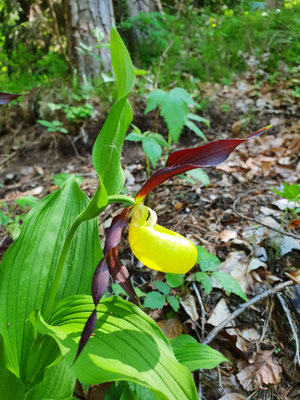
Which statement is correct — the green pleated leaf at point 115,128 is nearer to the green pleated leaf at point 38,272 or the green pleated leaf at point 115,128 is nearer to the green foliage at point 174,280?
the green pleated leaf at point 38,272

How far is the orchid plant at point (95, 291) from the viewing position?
820 mm

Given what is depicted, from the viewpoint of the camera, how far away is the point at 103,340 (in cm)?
88

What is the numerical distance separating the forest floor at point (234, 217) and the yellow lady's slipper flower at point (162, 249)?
2.12ft

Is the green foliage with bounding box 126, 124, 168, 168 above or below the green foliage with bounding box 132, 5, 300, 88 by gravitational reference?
below

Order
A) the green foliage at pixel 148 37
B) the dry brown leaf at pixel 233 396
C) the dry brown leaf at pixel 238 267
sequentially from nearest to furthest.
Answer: the dry brown leaf at pixel 233 396, the dry brown leaf at pixel 238 267, the green foliage at pixel 148 37

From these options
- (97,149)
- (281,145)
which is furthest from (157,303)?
(281,145)

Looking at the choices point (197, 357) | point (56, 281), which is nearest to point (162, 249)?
point (56, 281)

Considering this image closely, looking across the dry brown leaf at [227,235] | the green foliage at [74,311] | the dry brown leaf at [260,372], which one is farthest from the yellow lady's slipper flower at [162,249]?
Answer: the dry brown leaf at [227,235]

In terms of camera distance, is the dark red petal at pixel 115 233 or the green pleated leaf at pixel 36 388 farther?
the green pleated leaf at pixel 36 388

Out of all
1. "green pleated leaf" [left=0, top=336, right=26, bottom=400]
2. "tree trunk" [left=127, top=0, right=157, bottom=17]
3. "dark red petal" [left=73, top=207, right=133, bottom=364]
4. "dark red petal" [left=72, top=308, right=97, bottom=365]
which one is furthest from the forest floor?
"tree trunk" [left=127, top=0, right=157, bottom=17]

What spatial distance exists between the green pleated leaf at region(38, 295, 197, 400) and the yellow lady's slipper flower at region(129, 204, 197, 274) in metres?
0.18

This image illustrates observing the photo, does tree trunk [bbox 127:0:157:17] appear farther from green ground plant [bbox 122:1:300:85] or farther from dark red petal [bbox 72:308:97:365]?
dark red petal [bbox 72:308:97:365]

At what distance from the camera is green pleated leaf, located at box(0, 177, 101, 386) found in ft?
3.51

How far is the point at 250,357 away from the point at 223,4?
168 inches
